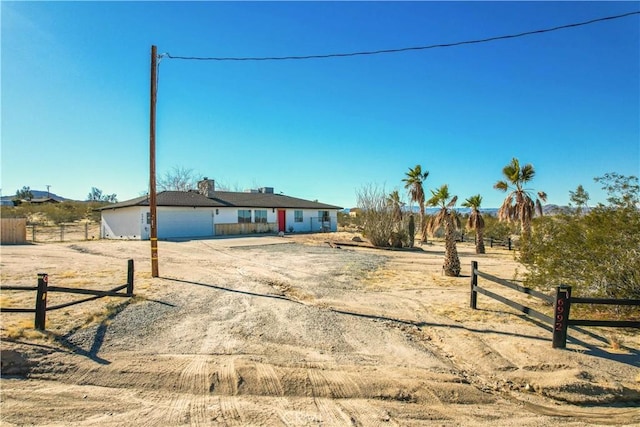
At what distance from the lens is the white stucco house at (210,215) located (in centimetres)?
2641

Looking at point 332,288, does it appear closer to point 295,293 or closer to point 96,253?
point 295,293

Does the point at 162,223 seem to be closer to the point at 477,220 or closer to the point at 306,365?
the point at 477,220

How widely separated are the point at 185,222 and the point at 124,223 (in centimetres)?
456

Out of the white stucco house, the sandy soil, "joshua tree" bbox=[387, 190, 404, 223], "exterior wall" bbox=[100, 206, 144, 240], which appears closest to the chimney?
the white stucco house

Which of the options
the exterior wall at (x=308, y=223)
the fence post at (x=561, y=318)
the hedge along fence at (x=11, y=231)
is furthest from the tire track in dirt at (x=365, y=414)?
the exterior wall at (x=308, y=223)

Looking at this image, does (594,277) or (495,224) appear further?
(495,224)

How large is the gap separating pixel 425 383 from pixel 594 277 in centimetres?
462

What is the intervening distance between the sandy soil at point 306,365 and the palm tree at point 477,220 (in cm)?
1402

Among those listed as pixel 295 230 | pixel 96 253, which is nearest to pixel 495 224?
pixel 295 230

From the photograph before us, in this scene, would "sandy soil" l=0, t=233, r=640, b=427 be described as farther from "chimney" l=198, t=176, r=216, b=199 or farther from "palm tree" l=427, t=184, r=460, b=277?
"chimney" l=198, t=176, r=216, b=199

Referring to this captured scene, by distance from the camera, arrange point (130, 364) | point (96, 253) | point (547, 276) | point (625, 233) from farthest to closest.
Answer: point (96, 253)
point (547, 276)
point (625, 233)
point (130, 364)

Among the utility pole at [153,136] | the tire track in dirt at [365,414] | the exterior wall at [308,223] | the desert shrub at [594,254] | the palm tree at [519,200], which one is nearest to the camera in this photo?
the tire track in dirt at [365,414]

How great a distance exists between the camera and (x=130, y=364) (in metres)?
4.82

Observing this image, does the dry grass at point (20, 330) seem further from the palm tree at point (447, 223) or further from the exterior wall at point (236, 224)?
the exterior wall at point (236, 224)
